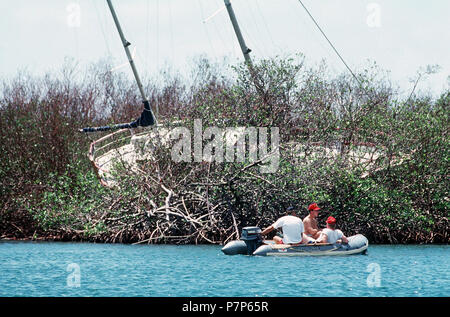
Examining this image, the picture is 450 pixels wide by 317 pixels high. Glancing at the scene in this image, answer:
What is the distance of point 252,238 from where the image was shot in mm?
22109

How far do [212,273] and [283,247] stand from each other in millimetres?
2831

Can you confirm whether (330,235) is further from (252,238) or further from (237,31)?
(237,31)

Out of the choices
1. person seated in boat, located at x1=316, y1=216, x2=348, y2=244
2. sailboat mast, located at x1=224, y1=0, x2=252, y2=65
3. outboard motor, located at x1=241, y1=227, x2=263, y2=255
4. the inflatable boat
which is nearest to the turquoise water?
the inflatable boat

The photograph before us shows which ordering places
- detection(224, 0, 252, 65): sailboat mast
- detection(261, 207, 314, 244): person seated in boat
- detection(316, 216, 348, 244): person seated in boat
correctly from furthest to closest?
detection(224, 0, 252, 65): sailboat mast, detection(316, 216, 348, 244): person seated in boat, detection(261, 207, 314, 244): person seated in boat

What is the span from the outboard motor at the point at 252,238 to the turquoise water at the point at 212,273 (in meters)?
0.33

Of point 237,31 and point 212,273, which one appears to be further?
point 237,31

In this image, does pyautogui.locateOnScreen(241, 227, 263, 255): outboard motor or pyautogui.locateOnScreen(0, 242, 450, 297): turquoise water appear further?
pyautogui.locateOnScreen(241, 227, 263, 255): outboard motor

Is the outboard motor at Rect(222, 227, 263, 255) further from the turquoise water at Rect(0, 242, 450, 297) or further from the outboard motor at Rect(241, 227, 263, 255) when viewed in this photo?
the turquoise water at Rect(0, 242, 450, 297)

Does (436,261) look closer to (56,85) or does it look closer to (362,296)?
(362,296)

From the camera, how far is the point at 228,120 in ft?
87.1

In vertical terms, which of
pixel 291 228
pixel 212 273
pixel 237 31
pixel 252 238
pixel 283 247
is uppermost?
pixel 237 31

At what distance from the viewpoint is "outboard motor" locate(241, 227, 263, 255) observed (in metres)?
22.1

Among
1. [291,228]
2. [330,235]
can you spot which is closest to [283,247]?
[291,228]

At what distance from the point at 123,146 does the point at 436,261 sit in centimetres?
1316
